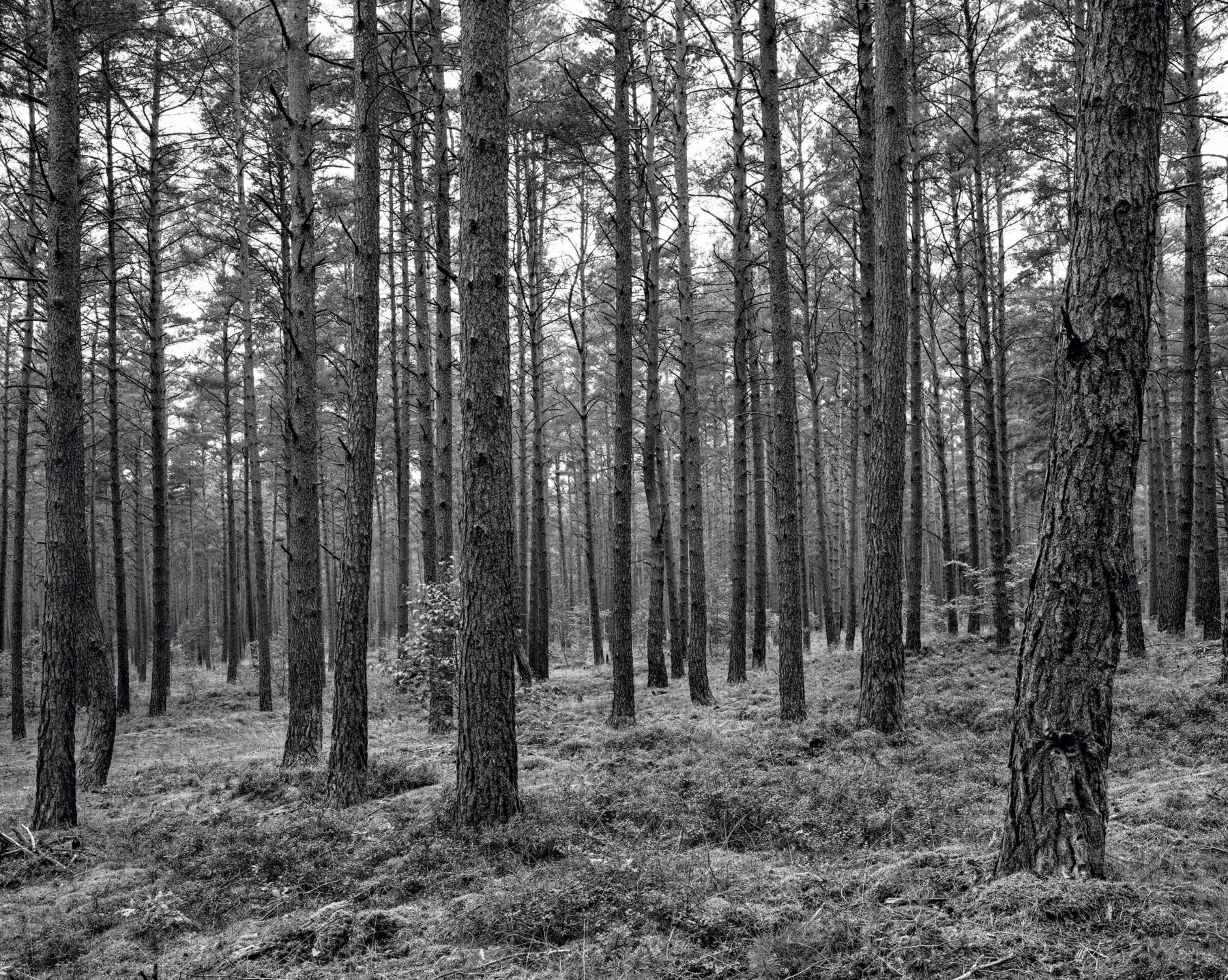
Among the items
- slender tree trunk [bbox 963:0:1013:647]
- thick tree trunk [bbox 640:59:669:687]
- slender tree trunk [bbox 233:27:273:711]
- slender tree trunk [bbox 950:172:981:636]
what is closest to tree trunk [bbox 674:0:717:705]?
thick tree trunk [bbox 640:59:669:687]

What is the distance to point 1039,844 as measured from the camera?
11.8 feet

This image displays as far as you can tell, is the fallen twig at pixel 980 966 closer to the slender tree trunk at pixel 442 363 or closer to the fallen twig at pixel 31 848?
the fallen twig at pixel 31 848

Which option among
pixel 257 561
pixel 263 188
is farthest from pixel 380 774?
pixel 263 188

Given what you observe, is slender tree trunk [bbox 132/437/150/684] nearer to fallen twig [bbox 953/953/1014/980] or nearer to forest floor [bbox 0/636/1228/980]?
forest floor [bbox 0/636/1228/980]

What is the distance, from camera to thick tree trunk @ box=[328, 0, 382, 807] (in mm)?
7055

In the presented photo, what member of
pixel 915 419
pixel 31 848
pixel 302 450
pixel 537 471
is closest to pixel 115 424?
pixel 537 471

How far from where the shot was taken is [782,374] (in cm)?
915

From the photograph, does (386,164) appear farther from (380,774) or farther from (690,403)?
(380,774)

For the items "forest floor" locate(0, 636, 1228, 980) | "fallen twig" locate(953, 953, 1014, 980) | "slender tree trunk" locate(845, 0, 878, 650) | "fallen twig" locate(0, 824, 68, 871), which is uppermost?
"slender tree trunk" locate(845, 0, 878, 650)

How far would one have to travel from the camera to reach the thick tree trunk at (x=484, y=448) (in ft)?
17.7

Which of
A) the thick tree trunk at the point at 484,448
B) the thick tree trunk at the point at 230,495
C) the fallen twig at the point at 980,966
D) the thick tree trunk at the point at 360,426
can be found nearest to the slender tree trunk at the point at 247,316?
the thick tree trunk at the point at 230,495

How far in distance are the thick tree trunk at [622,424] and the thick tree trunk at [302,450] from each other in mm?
3624

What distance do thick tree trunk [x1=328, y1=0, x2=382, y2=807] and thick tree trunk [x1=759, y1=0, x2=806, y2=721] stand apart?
4579 millimetres

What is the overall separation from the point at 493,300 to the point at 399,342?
1321 centimetres
